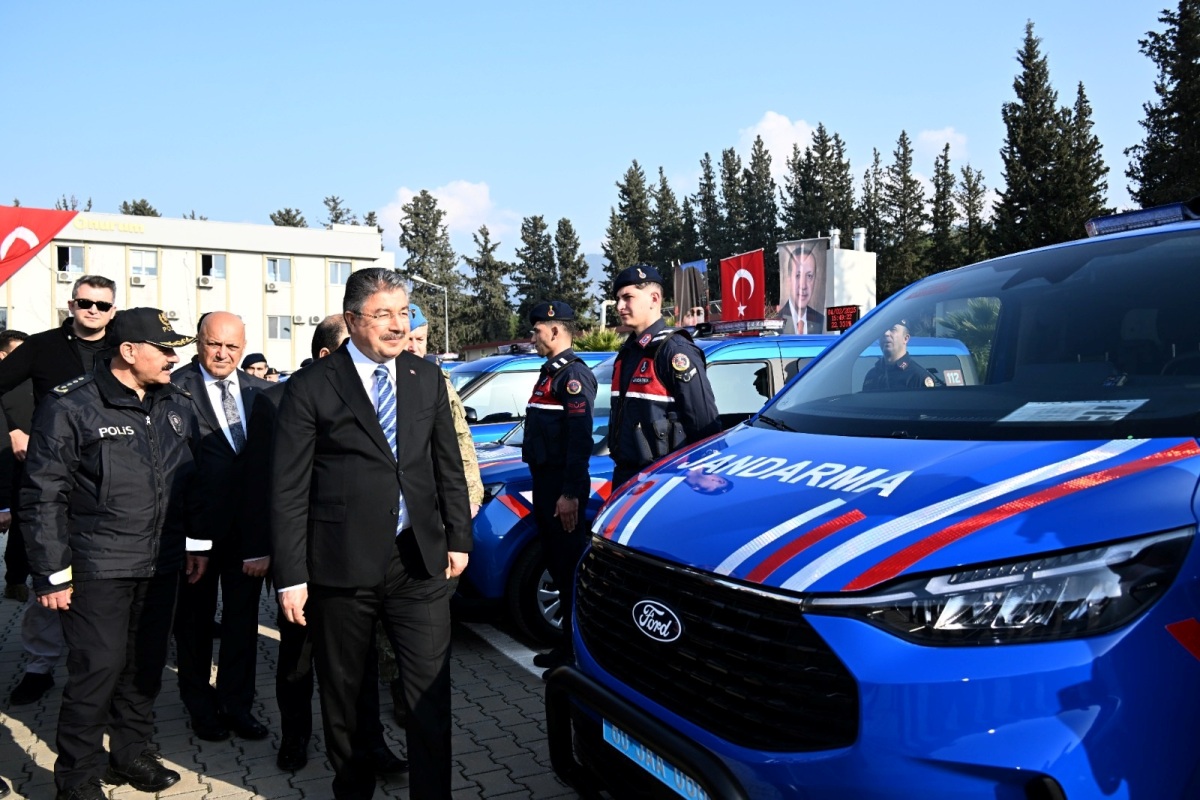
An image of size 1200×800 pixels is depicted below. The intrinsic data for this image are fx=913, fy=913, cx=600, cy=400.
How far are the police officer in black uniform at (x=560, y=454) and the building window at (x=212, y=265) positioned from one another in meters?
53.8

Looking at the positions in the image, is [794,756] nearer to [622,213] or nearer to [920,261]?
[920,261]

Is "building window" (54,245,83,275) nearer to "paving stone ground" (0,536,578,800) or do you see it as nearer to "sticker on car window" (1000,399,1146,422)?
"paving stone ground" (0,536,578,800)

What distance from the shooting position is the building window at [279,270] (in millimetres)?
55375

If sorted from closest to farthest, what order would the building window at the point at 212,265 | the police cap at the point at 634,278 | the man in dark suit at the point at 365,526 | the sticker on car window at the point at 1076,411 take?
the sticker on car window at the point at 1076,411, the man in dark suit at the point at 365,526, the police cap at the point at 634,278, the building window at the point at 212,265

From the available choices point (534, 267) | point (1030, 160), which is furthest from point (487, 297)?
point (1030, 160)

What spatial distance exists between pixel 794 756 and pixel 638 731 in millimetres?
451

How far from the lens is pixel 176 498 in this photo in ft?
12.9

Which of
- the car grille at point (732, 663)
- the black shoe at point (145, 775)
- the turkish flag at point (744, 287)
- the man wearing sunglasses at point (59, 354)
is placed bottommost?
the black shoe at point (145, 775)

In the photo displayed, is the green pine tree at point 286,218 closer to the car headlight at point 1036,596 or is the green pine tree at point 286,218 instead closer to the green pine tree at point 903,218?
the green pine tree at point 903,218

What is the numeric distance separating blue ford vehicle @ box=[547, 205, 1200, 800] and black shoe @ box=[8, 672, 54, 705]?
12.2 ft

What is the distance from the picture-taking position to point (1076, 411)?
7.44 ft

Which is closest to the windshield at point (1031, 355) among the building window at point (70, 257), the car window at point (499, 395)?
the car window at point (499, 395)

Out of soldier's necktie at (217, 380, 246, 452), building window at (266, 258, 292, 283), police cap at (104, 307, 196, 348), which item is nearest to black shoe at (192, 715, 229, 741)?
soldier's necktie at (217, 380, 246, 452)

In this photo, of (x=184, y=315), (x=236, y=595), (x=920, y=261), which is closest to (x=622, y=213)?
(x=920, y=261)
